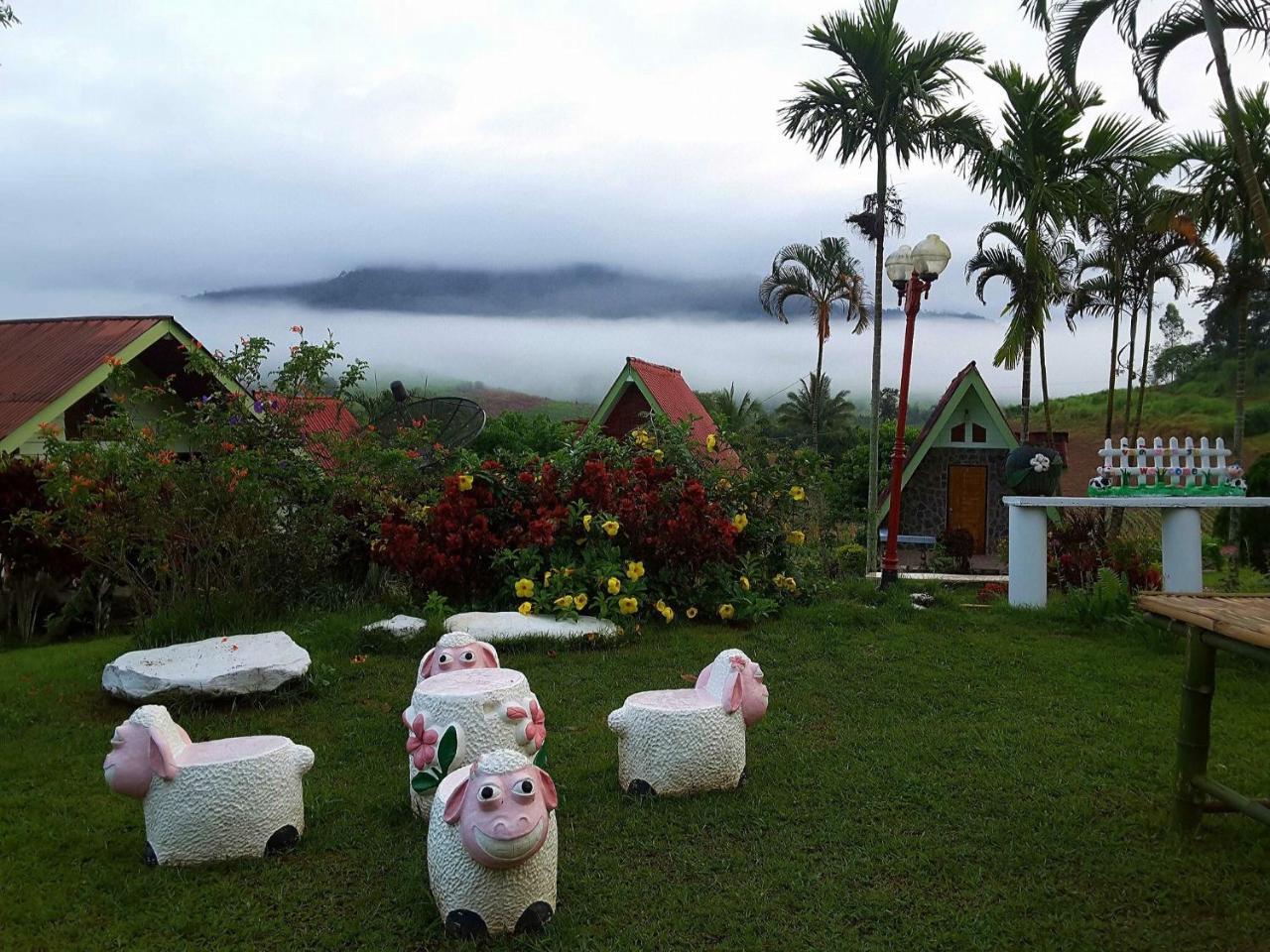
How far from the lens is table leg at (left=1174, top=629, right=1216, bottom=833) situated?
12.1 ft

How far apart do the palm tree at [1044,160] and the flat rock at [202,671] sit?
1107 centimetres

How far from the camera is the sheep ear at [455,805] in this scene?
3049mm

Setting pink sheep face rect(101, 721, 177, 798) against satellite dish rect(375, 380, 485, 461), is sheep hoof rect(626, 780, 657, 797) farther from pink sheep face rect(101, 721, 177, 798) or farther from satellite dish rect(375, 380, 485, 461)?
satellite dish rect(375, 380, 485, 461)

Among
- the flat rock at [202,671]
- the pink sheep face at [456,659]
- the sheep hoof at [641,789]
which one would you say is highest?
the pink sheep face at [456,659]

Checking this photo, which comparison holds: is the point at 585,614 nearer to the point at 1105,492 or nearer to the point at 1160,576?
the point at 1105,492

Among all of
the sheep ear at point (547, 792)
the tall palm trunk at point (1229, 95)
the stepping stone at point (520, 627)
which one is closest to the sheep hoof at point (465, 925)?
the sheep ear at point (547, 792)

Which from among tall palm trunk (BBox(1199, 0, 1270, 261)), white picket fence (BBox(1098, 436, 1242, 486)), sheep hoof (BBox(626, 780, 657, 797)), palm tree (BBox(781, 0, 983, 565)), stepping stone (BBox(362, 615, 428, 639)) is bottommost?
sheep hoof (BBox(626, 780, 657, 797))

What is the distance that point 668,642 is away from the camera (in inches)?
283

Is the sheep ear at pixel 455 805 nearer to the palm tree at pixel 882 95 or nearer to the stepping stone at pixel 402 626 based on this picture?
the stepping stone at pixel 402 626

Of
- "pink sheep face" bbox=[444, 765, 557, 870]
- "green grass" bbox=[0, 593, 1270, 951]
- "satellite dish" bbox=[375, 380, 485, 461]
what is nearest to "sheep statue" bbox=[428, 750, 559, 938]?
"pink sheep face" bbox=[444, 765, 557, 870]

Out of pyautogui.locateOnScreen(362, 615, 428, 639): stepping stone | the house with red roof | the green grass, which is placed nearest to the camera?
the green grass

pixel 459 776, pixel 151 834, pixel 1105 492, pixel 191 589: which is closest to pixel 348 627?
pixel 191 589

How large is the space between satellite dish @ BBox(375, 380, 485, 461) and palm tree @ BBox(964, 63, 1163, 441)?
772 centimetres

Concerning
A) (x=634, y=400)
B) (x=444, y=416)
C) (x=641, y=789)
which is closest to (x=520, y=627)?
(x=641, y=789)
